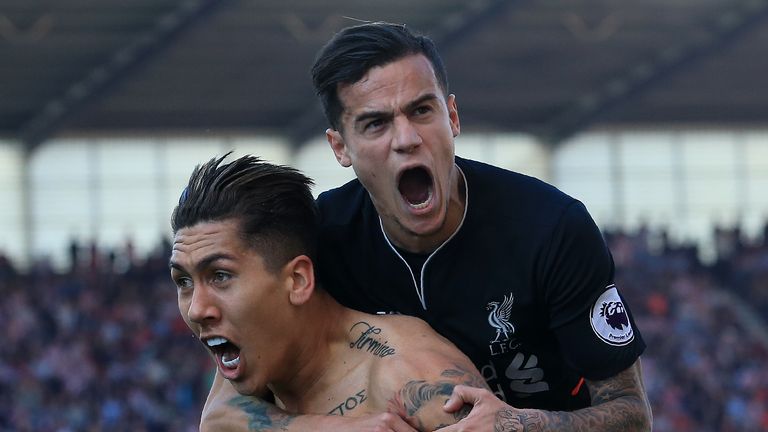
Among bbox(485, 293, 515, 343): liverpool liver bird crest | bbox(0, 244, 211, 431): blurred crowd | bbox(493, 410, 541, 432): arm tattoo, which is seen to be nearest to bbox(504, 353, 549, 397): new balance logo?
bbox(485, 293, 515, 343): liverpool liver bird crest

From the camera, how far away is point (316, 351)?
4.74 meters

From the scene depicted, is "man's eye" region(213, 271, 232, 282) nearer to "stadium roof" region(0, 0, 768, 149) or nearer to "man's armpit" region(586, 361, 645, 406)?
"man's armpit" region(586, 361, 645, 406)

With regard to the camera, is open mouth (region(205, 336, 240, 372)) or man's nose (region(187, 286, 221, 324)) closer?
man's nose (region(187, 286, 221, 324))

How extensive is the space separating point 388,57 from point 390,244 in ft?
2.47

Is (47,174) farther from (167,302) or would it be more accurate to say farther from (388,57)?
(388,57)

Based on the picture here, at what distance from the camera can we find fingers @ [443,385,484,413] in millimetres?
4277

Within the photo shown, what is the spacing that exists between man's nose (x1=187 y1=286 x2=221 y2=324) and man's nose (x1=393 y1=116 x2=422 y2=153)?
0.80 metres

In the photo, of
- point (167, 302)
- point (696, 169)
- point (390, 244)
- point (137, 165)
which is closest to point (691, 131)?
point (696, 169)

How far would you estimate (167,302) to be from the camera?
19.6m

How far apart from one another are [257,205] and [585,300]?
119cm

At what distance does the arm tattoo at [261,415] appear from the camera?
475 cm

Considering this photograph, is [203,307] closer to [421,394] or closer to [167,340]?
[421,394]

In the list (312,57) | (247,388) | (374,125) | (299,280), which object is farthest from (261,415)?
(312,57)

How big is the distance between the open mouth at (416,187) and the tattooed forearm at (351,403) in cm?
68
